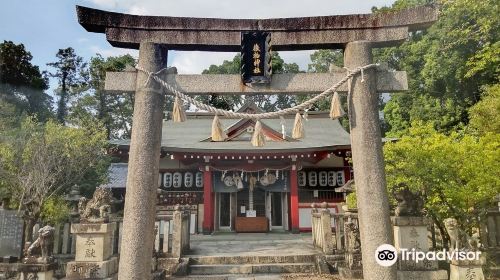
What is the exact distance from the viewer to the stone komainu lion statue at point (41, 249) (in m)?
7.15

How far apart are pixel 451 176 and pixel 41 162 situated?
12429mm

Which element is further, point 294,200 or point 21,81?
point 21,81

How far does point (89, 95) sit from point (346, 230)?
33.9m

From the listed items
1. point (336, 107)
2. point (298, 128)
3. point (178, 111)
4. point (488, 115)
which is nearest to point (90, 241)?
point (178, 111)

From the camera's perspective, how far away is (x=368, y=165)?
478cm

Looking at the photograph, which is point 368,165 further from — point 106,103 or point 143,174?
point 106,103

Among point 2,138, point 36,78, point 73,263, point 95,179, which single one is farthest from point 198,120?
point 73,263

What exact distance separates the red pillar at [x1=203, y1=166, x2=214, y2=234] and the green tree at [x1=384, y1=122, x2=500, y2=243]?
10.5 m

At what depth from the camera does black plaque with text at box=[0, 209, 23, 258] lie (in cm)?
936

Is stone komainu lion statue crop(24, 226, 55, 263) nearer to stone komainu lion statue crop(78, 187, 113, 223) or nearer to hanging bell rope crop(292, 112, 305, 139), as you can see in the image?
stone komainu lion statue crop(78, 187, 113, 223)

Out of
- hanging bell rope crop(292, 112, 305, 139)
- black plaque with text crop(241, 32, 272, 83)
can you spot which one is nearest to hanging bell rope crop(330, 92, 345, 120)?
hanging bell rope crop(292, 112, 305, 139)

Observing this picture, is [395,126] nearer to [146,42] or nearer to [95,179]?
[95,179]

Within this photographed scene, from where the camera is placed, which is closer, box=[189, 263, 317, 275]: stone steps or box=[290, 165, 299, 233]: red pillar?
box=[189, 263, 317, 275]: stone steps

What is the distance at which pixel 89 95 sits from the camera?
3550 centimetres
